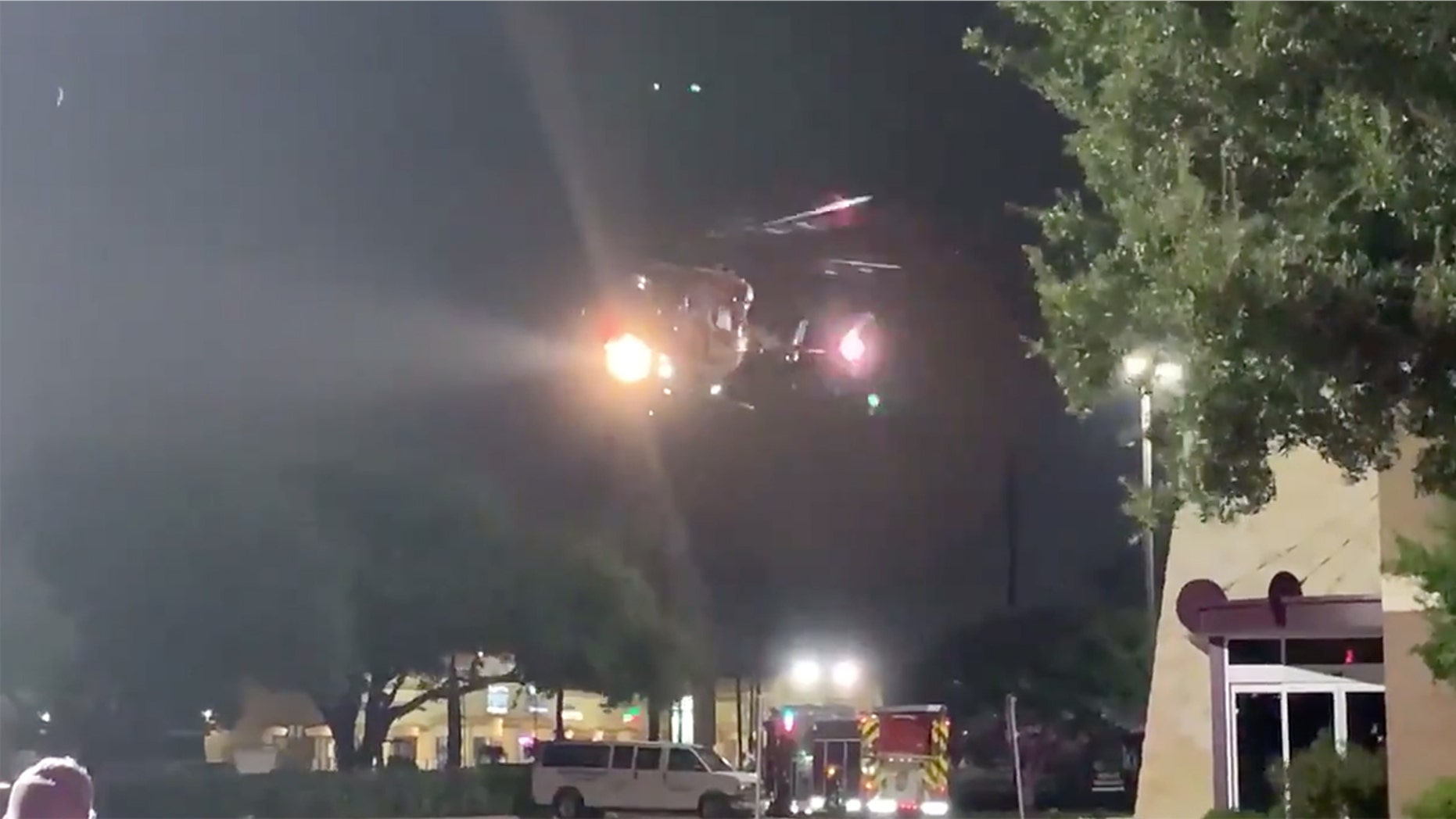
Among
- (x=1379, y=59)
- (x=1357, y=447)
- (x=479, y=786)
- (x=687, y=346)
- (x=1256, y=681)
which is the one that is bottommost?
(x=479, y=786)

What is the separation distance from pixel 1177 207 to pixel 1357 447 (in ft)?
5.66

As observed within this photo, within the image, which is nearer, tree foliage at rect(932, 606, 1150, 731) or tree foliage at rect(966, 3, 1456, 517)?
tree foliage at rect(966, 3, 1456, 517)

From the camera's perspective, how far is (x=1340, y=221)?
880 cm

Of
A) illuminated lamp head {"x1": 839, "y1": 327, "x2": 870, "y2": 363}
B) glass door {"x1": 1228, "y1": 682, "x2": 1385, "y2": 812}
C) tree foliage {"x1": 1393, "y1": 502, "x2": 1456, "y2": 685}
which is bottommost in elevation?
glass door {"x1": 1228, "y1": 682, "x2": 1385, "y2": 812}

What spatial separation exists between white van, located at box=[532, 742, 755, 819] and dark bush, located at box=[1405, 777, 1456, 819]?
21.5 metres

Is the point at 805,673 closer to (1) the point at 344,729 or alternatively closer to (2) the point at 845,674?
(2) the point at 845,674

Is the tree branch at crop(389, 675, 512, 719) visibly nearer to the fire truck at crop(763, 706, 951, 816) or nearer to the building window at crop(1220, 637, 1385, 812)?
the fire truck at crop(763, 706, 951, 816)

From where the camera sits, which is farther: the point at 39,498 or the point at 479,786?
the point at 479,786

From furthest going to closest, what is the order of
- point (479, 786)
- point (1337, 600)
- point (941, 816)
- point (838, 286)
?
1. point (479, 786)
2. point (941, 816)
3. point (1337, 600)
4. point (838, 286)

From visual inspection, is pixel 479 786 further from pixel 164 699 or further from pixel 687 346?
pixel 687 346

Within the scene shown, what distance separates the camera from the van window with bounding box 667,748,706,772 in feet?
A: 111

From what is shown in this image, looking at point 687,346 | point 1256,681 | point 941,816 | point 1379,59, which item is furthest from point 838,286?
point 941,816

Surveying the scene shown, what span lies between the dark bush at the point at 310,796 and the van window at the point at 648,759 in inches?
149

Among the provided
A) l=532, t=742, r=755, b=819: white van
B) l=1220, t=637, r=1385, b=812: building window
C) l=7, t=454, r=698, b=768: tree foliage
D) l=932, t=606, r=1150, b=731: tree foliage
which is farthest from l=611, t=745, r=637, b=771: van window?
l=932, t=606, r=1150, b=731: tree foliage
